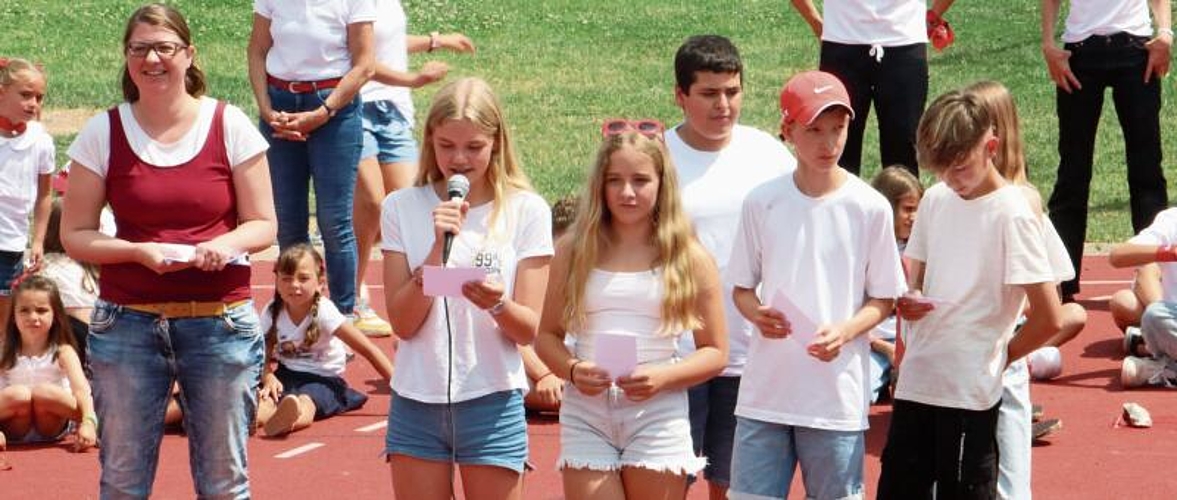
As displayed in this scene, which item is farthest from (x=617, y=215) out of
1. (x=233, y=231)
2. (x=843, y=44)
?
(x=843, y=44)

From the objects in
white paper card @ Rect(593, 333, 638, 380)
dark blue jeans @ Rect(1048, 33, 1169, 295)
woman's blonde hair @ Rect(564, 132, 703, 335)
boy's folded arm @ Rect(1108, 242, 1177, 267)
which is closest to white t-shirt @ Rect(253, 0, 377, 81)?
dark blue jeans @ Rect(1048, 33, 1169, 295)

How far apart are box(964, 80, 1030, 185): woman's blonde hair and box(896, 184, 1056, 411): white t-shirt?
0.11m

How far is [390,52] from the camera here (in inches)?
448

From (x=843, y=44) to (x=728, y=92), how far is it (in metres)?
3.60

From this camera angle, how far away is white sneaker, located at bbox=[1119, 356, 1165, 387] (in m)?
9.72

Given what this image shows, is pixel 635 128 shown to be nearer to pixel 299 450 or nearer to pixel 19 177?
pixel 299 450

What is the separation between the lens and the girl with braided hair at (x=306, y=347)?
9.32 meters

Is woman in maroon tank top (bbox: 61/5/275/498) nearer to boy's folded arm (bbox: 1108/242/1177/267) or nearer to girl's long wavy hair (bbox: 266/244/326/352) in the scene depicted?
girl's long wavy hair (bbox: 266/244/326/352)

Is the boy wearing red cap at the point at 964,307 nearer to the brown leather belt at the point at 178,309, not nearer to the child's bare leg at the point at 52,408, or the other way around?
the brown leather belt at the point at 178,309

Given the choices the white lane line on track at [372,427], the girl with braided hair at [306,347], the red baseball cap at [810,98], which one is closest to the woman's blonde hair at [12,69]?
the girl with braided hair at [306,347]

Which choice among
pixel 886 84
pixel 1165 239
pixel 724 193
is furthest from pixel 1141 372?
pixel 724 193

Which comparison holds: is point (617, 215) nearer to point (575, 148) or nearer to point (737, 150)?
point (737, 150)

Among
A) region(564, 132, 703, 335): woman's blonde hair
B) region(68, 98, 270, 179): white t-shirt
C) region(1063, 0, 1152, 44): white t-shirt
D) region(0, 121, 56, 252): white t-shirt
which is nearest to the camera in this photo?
region(564, 132, 703, 335): woman's blonde hair

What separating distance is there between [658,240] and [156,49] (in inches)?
65.5
